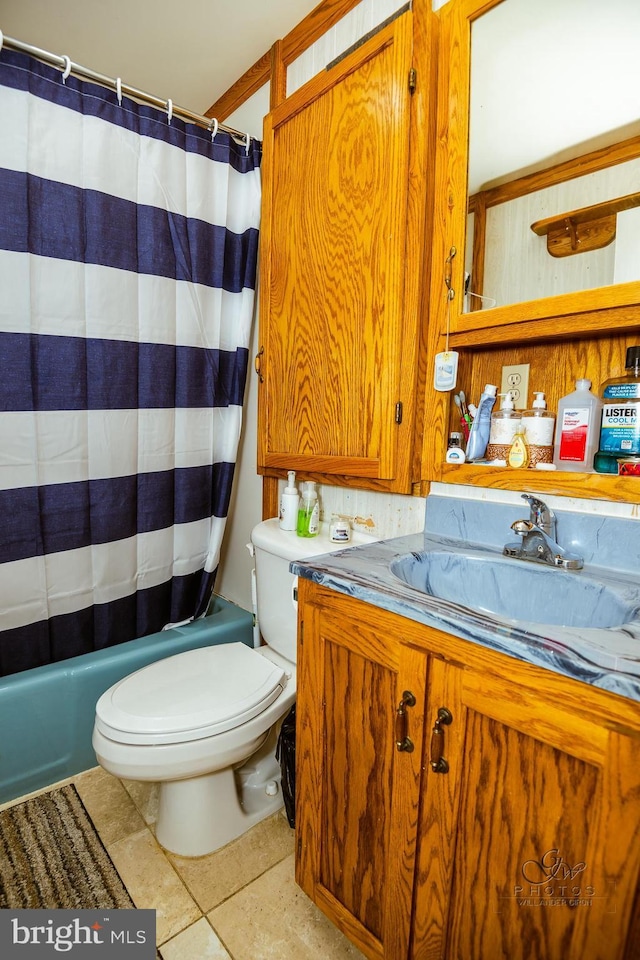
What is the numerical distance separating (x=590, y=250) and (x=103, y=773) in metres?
1.89

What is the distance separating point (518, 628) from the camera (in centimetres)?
64

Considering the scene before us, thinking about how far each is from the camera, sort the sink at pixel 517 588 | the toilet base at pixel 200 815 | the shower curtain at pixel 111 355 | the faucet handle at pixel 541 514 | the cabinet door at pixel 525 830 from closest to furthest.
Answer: the cabinet door at pixel 525 830 < the sink at pixel 517 588 < the faucet handle at pixel 541 514 < the toilet base at pixel 200 815 < the shower curtain at pixel 111 355

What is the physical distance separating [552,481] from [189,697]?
3.13 feet

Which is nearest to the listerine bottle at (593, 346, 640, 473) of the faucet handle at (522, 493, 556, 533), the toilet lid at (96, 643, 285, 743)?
the faucet handle at (522, 493, 556, 533)

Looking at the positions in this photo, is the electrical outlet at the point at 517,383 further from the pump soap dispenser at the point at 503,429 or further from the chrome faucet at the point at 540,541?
the chrome faucet at the point at 540,541

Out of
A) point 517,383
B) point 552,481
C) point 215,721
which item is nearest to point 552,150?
point 517,383

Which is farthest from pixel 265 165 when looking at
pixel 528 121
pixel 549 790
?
pixel 549 790

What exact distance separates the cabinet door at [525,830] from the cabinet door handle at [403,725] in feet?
0.14

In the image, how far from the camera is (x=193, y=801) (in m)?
1.19

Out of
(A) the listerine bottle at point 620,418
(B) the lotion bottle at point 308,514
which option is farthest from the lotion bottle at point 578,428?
(B) the lotion bottle at point 308,514

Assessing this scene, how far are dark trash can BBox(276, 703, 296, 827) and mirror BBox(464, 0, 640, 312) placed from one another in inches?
46.2

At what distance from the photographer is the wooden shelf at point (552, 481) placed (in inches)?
36.1

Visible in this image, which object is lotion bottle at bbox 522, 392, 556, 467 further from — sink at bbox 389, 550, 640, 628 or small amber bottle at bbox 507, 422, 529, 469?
sink at bbox 389, 550, 640, 628

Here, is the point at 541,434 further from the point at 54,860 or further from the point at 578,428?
the point at 54,860
